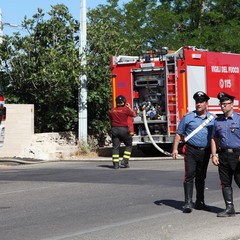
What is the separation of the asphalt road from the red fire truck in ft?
12.6

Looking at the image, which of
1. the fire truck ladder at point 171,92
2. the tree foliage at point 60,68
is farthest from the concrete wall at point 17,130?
the fire truck ladder at point 171,92

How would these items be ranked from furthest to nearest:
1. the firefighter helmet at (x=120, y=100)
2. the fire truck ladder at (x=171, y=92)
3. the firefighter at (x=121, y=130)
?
the fire truck ladder at (x=171, y=92), the firefighter helmet at (x=120, y=100), the firefighter at (x=121, y=130)

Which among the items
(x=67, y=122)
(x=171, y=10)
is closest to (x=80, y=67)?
(x=67, y=122)

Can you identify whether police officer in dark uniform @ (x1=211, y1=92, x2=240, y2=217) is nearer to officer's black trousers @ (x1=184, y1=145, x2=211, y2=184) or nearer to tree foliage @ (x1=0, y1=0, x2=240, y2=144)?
officer's black trousers @ (x1=184, y1=145, x2=211, y2=184)

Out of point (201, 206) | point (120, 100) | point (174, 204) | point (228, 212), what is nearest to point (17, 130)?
point (120, 100)

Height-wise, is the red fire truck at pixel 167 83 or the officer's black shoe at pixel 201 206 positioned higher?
the red fire truck at pixel 167 83

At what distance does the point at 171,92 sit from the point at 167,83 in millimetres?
309

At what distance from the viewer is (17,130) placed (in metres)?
21.4

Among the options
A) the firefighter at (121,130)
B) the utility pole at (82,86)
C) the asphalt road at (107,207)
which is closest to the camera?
the asphalt road at (107,207)

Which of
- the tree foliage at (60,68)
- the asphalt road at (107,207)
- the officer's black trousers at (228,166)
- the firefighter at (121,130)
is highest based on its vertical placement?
the tree foliage at (60,68)

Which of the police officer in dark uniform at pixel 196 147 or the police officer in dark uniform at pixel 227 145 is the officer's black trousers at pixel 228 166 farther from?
the police officer in dark uniform at pixel 196 147

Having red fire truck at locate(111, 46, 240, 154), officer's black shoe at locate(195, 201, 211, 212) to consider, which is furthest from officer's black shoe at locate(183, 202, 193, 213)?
red fire truck at locate(111, 46, 240, 154)

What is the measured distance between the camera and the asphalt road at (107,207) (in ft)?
25.8

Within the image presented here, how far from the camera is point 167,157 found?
2022 cm
